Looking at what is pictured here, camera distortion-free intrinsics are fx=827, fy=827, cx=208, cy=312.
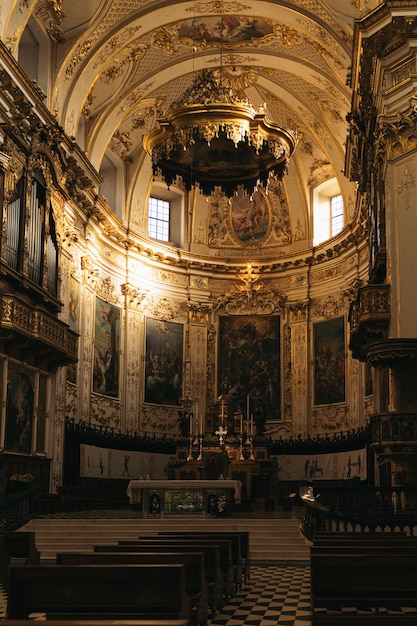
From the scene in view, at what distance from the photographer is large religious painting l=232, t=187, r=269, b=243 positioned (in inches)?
1281

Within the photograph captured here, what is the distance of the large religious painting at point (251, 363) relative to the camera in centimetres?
3028

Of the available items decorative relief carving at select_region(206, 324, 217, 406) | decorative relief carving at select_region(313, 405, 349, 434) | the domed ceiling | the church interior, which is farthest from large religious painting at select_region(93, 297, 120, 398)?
decorative relief carving at select_region(313, 405, 349, 434)

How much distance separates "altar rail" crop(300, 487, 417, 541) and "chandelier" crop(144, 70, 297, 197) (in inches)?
311

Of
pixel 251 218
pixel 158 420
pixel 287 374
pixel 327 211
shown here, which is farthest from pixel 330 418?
pixel 251 218

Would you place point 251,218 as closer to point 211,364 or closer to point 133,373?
point 211,364

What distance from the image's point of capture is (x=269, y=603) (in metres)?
9.22

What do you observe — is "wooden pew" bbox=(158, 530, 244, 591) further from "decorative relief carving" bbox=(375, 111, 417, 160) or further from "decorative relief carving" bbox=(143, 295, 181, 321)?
"decorative relief carving" bbox=(143, 295, 181, 321)

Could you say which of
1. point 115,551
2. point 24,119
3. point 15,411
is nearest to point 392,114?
point 24,119

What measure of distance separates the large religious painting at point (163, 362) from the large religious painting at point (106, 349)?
164cm

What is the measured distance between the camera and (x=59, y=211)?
76.3 feet

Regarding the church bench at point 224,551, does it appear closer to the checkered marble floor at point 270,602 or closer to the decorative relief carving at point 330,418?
the checkered marble floor at point 270,602

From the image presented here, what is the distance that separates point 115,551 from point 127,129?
2384 cm

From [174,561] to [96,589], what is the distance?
4.17 feet

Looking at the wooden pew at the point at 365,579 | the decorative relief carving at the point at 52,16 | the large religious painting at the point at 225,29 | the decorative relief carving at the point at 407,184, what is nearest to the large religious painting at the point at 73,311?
the decorative relief carving at the point at 52,16
